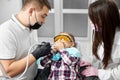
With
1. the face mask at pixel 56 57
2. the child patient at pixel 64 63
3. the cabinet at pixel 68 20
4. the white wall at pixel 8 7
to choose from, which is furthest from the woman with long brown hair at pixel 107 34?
the white wall at pixel 8 7

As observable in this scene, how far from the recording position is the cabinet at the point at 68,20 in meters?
2.92

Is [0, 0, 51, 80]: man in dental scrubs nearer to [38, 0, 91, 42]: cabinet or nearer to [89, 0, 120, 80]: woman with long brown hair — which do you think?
[89, 0, 120, 80]: woman with long brown hair

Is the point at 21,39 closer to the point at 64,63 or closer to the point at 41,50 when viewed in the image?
the point at 41,50

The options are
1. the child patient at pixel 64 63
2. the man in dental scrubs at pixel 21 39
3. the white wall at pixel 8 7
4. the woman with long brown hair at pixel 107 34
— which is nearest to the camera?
the man in dental scrubs at pixel 21 39

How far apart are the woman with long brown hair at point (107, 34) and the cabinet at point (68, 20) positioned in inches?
43.3

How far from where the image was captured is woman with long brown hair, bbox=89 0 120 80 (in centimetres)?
165

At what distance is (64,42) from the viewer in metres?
2.02

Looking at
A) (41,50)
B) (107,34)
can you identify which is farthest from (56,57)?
(107,34)

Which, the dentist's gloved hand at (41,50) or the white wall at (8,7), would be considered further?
the white wall at (8,7)

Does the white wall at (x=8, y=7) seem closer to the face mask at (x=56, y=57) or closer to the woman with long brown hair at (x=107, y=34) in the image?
the face mask at (x=56, y=57)

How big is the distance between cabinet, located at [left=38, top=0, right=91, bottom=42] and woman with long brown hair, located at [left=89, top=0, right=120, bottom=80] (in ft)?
3.61

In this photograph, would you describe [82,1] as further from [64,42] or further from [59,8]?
[64,42]

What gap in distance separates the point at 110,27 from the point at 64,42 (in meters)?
0.49

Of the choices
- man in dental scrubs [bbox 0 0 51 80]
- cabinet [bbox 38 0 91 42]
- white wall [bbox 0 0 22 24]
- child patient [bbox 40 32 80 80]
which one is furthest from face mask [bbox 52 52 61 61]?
white wall [bbox 0 0 22 24]
